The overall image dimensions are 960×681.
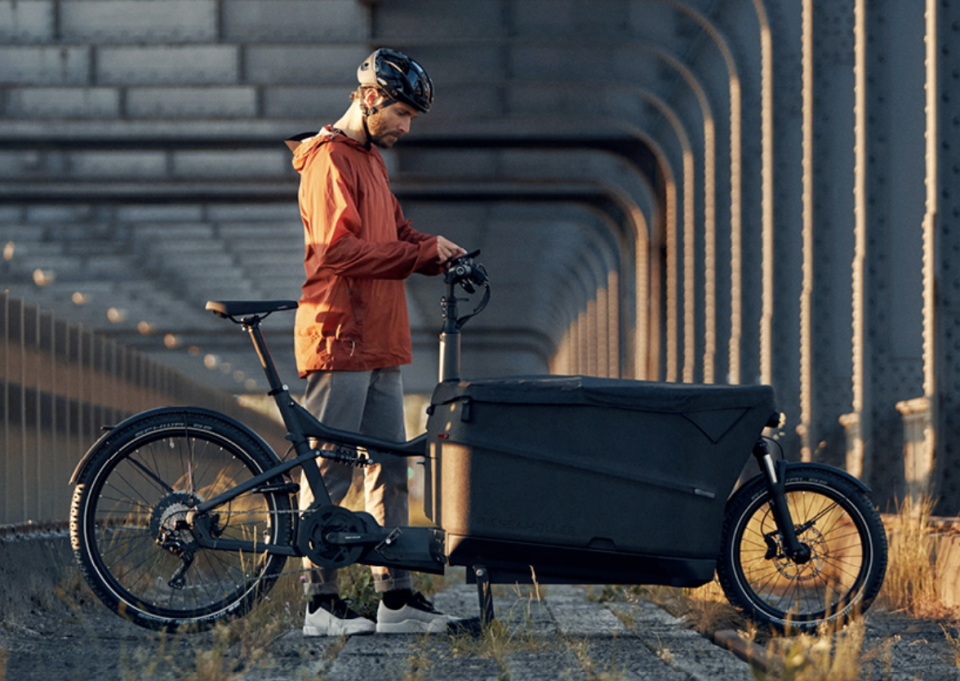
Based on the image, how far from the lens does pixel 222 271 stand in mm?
33000

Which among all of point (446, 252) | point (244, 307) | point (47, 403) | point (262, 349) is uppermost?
point (446, 252)

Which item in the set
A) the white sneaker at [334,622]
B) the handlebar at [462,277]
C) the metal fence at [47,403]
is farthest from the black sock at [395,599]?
the metal fence at [47,403]

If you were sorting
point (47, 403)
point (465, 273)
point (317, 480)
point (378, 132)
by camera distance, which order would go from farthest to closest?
point (47, 403) → point (378, 132) → point (317, 480) → point (465, 273)

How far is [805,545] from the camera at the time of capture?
5.36 metres

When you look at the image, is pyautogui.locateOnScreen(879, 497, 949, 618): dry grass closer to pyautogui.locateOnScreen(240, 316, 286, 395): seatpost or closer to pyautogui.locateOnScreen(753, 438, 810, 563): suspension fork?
pyautogui.locateOnScreen(753, 438, 810, 563): suspension fork

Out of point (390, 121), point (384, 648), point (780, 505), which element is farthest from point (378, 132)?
point (780, 505)

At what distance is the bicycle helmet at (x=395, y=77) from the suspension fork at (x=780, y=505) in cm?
189

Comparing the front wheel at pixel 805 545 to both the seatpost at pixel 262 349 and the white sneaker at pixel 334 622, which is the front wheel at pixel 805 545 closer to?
the white sneaker at pixel 334 622

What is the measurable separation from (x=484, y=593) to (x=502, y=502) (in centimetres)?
38

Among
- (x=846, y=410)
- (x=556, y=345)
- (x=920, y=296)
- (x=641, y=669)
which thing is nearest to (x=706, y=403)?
(x=641, y=669)

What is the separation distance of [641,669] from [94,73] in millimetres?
13336

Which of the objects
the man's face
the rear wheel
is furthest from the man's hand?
the rear wheel

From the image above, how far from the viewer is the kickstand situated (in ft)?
16.7

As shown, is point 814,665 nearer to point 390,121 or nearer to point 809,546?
point 809,546
